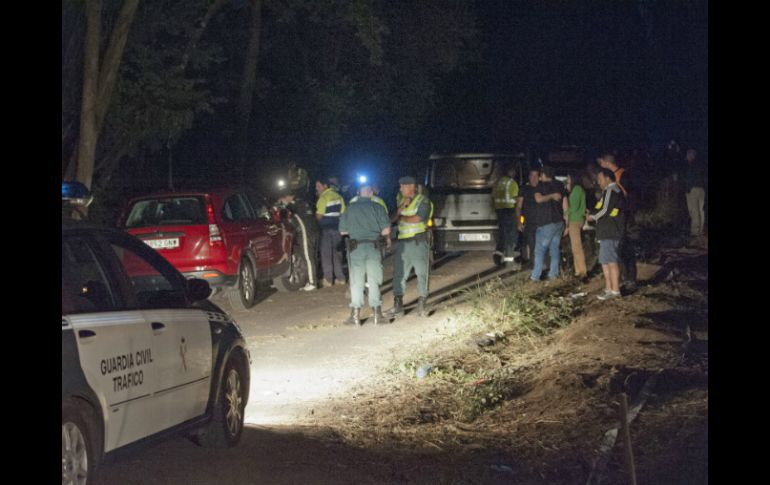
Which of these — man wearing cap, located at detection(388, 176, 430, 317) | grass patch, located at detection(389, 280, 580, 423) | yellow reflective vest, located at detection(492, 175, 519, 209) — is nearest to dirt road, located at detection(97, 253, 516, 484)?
man wearing cap, located at detection(388, 176, 430, 317)

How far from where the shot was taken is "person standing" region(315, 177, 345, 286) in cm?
1789

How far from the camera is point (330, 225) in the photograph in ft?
58.6

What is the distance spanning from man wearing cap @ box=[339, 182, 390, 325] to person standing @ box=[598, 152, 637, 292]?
3.18 meters

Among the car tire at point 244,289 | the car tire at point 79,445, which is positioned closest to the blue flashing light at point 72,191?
the car tire at point 79,445

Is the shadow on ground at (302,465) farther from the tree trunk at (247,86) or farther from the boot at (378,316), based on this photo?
the tree trunk at (247,86)

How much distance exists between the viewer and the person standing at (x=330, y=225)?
58.7 feet

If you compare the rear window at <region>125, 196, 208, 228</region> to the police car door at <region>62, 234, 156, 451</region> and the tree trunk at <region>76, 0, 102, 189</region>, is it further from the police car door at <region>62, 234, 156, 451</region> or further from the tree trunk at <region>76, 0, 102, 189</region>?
the police car door at <region>62, 234, 156, 451</region>

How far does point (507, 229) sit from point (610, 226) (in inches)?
199

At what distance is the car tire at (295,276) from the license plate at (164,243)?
3.28m
